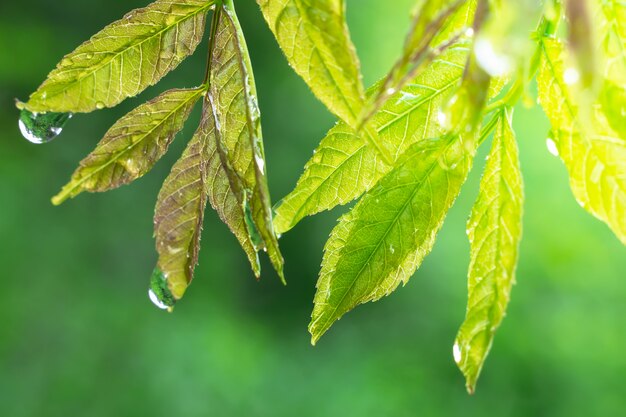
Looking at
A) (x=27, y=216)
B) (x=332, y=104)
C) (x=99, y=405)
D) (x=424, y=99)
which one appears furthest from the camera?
(x=27, y=216)

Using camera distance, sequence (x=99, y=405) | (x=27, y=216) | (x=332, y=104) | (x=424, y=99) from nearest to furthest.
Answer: (x=332, y=104) < (x=424, y=99) < (x=99, y=405) < (x=27, y=216)

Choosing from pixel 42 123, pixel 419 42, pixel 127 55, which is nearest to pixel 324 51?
pixel 419 42

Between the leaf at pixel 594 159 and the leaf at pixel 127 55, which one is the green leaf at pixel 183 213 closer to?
the leaf at pixel 127 55

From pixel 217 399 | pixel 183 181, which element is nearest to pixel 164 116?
pixel 183 181

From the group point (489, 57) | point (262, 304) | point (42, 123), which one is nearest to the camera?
point (489, 57)

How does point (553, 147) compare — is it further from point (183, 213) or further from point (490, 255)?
point (183, 213)

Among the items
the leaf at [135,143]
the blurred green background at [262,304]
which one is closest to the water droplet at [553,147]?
the leaf at [135,143]

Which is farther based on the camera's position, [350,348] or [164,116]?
[350,348]

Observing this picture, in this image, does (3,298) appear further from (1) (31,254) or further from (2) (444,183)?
(2) (444,183)
